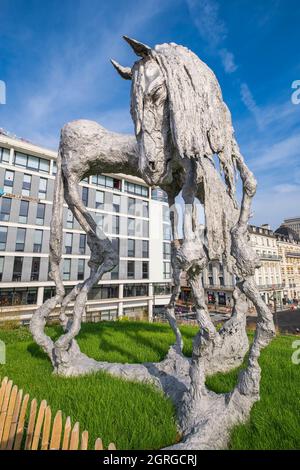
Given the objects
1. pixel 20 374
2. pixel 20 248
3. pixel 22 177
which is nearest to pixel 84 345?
pixel 20 374

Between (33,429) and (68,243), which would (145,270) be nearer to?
(68,243)

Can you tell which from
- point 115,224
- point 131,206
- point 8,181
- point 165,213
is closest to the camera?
point 8,181

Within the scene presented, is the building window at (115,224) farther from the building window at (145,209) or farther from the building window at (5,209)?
the building window at (5,209)

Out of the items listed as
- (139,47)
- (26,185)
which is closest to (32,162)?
(26,185)

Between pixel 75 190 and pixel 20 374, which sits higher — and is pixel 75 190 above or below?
Answer: above

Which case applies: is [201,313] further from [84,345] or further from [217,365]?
[84,345]

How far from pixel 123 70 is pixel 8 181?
64.7 feet

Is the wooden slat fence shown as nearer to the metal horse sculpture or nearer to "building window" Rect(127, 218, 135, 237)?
the metal horse sculpture

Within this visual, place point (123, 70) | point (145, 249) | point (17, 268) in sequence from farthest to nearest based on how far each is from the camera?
1. point (145, 249)
2. point (17, 268)
3. point (123, 70)

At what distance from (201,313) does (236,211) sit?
1.07m

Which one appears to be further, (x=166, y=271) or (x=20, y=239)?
(x=166, y=271)

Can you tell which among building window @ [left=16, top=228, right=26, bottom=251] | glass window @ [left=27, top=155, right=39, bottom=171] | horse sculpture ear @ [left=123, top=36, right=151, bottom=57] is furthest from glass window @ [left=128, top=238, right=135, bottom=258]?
horse sculpture ear @ [left=123, top=36, right=151, bottom=57]

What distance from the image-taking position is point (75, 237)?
2191 cm
